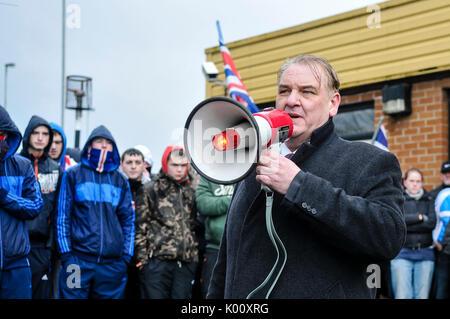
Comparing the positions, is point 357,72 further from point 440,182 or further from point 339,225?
point 339,225

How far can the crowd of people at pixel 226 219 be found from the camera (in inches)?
78.0

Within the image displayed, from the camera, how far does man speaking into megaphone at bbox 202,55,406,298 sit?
194cm

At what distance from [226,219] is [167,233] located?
368 cm

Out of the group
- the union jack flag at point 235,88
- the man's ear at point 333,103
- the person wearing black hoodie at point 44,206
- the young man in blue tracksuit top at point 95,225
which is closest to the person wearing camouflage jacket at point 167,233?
the young man in blue tracksuit top at point 95,225

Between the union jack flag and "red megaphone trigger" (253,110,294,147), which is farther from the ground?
the union jack flag

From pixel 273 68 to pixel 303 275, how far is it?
8.10 metres

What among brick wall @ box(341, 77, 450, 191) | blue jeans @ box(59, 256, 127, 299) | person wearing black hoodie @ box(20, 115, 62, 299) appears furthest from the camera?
brick wall @ box(341, 77, 450, 191)

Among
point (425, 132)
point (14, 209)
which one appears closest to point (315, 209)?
point (14, 209)

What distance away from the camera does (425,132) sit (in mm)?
7848

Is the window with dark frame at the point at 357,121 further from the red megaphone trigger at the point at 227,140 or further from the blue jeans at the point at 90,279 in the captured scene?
the red megaphone trigger at the point at 227,140

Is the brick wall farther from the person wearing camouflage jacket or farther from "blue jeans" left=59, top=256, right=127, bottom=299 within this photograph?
"blue jeans" left=59, top=256, right=127, bottom=299

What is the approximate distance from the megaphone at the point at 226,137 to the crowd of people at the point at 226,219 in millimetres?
77

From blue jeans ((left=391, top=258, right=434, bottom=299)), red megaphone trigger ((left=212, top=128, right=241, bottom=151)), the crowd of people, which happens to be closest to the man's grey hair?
the crowd of people
